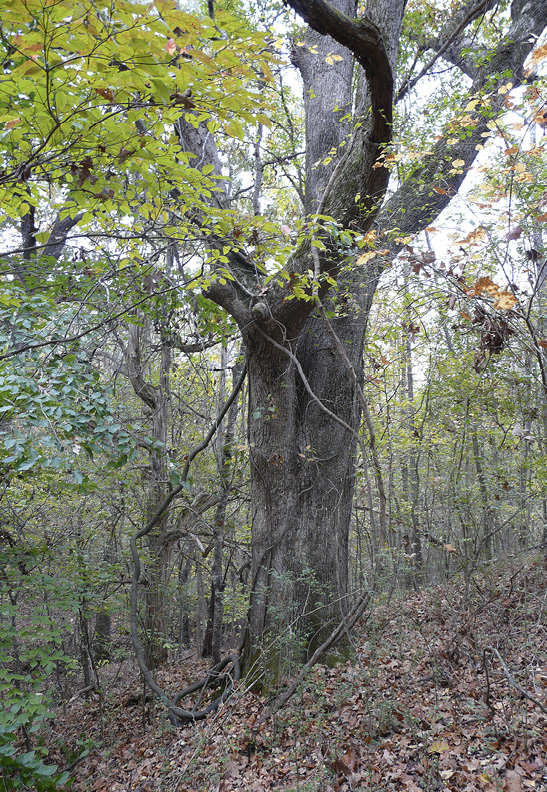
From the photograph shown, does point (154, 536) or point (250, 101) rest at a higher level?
point (250, 101)

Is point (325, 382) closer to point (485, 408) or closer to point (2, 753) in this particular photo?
point (485, 408)

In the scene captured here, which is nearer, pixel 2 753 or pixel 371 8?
pixel 2 753

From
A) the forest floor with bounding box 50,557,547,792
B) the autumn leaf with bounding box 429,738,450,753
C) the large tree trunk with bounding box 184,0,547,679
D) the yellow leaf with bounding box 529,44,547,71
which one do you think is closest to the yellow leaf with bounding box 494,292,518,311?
the yellow leaf with bounding box 529,44,547,71

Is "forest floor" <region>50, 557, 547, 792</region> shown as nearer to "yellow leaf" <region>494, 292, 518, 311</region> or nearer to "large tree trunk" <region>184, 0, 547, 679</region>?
"large tree trunk" <region>184, 0, 547, 679</region>

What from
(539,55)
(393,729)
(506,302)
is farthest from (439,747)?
(539,55)

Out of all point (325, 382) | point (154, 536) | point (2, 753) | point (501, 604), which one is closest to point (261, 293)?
point (325, 382)

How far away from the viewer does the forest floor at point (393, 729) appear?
9.02 ft

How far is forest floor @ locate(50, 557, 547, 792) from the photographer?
2750mm

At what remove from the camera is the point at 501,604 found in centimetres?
406

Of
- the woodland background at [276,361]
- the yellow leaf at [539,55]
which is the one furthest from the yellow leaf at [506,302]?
the yellow leaf at [539,55]

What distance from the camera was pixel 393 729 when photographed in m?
3.29

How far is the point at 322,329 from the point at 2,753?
4.51 meters

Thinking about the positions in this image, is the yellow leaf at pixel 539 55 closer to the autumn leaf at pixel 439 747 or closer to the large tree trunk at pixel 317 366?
the large tree trunk at pixel 317 366

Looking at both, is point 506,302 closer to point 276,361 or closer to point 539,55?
point 539,55
